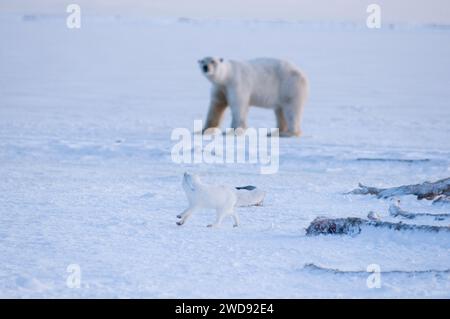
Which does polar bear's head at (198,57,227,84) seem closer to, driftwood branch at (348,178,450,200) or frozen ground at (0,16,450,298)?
frozen ground at (0,16,450,298)

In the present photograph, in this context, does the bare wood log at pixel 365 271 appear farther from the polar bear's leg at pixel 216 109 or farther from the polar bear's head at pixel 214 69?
the polar bear's leg at pixel 216 109

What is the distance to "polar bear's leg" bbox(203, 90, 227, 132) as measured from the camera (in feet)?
39.9

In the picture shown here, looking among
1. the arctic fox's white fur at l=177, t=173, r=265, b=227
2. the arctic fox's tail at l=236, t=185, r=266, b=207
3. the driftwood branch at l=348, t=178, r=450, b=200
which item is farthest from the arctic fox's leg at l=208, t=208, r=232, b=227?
the driftwood branch at l=348, t=178, r=450, b=200

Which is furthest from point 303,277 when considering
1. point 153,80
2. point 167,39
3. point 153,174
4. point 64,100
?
point 167,39

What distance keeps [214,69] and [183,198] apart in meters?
5.36

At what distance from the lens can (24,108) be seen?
14.5m

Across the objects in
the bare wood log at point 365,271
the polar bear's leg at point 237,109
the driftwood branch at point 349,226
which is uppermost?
the polar bear's leg at point 237,109

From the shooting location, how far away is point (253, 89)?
1205 centimetres

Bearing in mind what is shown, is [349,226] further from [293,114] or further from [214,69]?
[293,114]

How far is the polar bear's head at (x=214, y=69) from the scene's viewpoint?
11.8 meters

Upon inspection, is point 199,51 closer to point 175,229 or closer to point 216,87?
point 216,87

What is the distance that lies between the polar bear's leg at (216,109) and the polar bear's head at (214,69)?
331 millimetres

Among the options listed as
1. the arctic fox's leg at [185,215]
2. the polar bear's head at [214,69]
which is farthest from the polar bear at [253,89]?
the arctic fox's leg at [185,215]
